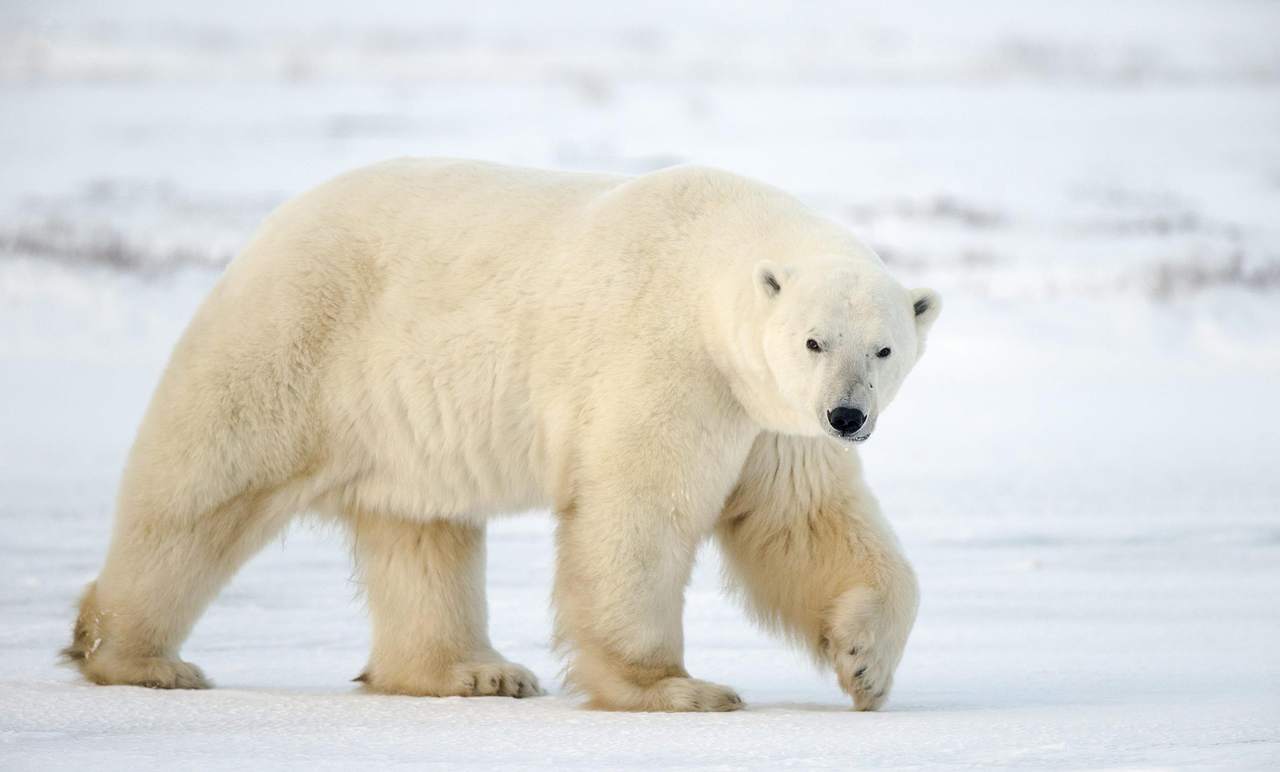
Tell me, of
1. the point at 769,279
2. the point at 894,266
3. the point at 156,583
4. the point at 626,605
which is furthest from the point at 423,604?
the point at 894,266

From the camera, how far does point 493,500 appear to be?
4367 millimetres

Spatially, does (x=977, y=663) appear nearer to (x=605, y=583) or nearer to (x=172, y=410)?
(x=605, y=583)

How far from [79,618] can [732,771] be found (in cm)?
227

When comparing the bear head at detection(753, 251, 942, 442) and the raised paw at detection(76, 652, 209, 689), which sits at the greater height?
the bear head at detection(753, 251, 942, 442)

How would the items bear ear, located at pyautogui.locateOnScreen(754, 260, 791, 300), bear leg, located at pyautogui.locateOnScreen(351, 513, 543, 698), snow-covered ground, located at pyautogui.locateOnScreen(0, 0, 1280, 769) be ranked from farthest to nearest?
bear leg, located at pyautogui.locateOnScreen(351, 513, 543, 698), bear ear, located at pyautogui.locateOnScreen(754, 260, 791, 300), snow-covered ground, located at pyautogui.locateOnScreen(0, 0, 1280, 769)

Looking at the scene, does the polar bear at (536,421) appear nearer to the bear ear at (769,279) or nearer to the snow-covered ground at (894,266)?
the bear ear at (769,279)

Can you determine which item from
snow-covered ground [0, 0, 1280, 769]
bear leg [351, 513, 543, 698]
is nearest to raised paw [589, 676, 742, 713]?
snow-covered ground [0, 0, 1280, 769]

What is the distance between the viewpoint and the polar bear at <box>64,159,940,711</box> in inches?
153

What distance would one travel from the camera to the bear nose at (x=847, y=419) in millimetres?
3566

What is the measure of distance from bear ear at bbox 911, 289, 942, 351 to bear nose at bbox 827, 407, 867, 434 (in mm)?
404

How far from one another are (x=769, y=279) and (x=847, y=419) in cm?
41

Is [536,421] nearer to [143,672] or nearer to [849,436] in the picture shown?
[849,436]

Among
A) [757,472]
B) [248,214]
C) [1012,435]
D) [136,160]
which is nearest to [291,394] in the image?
[757,472]

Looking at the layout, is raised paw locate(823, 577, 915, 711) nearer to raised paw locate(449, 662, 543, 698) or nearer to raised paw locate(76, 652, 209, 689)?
Answer: raised paw locate(449, 662, 543, 698)
